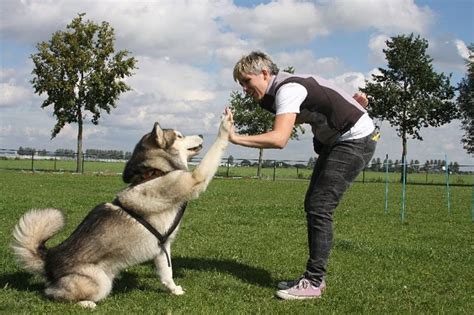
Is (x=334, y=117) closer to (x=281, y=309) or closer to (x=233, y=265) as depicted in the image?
(x=281, y=309)

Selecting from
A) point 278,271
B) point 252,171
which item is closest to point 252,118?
point 252,171

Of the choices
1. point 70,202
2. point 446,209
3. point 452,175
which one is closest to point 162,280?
point 70,202

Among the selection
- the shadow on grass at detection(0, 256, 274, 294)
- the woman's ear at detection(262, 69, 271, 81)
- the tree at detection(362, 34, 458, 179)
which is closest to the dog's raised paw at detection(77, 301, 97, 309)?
the shadow on grass at detection(0, 256, 274, 294)

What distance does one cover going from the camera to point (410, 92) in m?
48.7

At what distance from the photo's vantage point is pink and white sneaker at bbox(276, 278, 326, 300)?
18.6 ft

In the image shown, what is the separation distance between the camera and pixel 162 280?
5.88 meters

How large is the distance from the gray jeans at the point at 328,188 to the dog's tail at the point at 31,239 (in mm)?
2743

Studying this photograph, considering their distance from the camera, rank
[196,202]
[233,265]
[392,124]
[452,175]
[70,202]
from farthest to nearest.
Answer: [392,124], [452,175], [196,202], [70,202], [233,265]

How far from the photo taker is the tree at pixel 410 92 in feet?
156

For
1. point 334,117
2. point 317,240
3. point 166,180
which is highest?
point 334,117

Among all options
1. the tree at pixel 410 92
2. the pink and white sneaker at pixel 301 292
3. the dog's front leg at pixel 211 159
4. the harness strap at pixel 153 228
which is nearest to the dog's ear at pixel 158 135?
the dog's front leg at pixel 211 159

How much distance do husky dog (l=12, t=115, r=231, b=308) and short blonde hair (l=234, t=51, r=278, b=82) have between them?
557mm

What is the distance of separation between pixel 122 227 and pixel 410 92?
46935mm

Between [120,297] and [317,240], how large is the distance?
2199 mm
